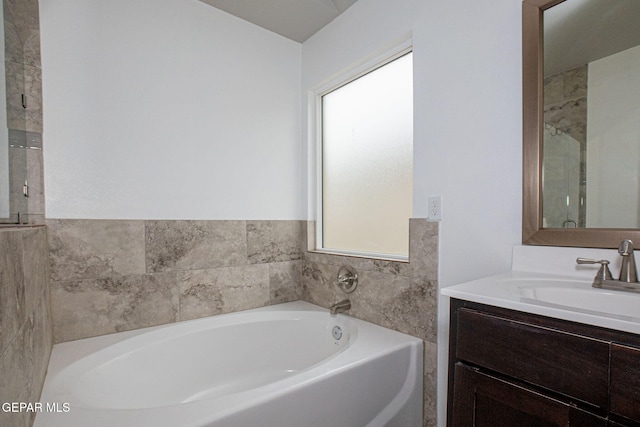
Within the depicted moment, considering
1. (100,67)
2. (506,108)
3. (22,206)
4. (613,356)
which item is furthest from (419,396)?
(100,67)

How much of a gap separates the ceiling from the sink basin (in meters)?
1.80

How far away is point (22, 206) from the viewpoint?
1.18 m

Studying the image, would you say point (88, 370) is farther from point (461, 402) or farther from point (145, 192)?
point (461, 402)

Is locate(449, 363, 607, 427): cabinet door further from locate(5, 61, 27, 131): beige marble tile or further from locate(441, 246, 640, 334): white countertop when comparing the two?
locate(5, 61, 27, 131): beige marble tile

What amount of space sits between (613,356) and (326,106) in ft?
6.81

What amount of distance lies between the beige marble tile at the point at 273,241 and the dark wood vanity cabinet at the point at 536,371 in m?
1.42

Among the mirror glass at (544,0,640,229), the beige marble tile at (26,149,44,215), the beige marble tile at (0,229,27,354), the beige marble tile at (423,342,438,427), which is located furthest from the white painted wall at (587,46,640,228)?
the beige marble tile at (26,149,44,215)

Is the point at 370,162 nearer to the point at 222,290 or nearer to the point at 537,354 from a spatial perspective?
the point at 222,290

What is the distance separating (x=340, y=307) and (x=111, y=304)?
4.01 feet

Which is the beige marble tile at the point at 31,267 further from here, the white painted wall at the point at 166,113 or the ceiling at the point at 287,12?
the ceiling at the point at 287,12

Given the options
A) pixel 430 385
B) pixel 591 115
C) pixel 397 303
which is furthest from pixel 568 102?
pixel 430 385

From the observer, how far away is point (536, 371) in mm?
746

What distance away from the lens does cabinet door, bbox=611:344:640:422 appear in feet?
1.99

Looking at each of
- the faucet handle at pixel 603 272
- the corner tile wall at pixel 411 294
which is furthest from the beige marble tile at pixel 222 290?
the faucet handle at pixel 603 272
